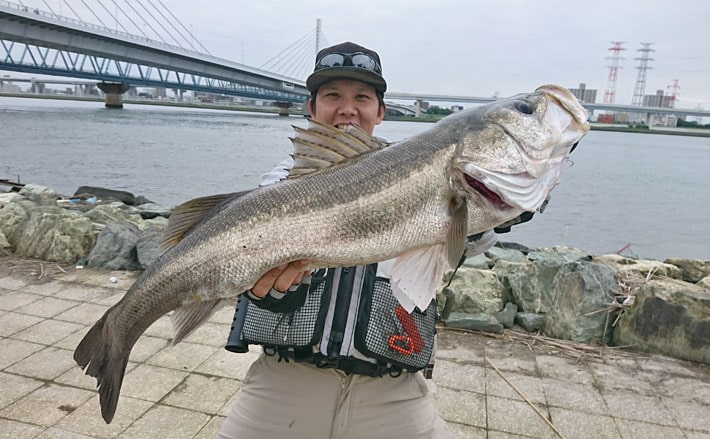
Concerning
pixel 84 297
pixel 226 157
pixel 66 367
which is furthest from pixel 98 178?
pixel 66 367

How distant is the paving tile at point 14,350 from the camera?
4.34 m

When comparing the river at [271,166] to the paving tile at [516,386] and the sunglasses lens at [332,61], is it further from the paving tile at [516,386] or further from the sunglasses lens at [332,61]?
the sunglasses lens at [332,61]

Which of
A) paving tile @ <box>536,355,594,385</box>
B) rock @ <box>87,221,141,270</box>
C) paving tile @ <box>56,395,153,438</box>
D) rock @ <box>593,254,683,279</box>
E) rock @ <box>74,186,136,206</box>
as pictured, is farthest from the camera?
rock @ <box>74,186,136,206</box>

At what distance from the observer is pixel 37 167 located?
21297 millimetres

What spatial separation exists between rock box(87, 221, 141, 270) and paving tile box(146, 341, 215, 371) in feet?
8.44

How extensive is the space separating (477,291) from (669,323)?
73.3 inches

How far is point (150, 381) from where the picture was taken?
4156 millimetres

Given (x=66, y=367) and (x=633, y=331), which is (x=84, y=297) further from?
(x=633, y=331)

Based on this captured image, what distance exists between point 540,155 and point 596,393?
2850 millimetres

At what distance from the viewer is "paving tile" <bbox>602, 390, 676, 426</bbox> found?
12.6ft

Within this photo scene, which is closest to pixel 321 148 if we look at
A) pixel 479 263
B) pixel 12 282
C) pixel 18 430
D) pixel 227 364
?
pixel 227 364

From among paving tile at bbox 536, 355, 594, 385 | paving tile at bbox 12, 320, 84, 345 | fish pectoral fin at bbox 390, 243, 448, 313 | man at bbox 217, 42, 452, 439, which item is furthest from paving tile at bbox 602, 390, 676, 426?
paving tile at bbox 12, 320, 84, 345

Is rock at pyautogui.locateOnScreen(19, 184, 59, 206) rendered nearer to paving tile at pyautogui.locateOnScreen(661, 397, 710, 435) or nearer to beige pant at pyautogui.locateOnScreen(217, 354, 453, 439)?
beige pant at pyautogui.locateOnScreen(217, 354, 453, 439)

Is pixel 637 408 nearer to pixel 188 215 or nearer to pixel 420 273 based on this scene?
pixel 420 273
